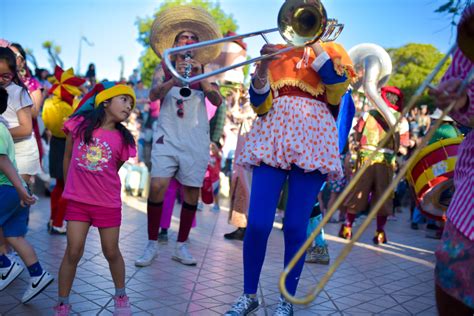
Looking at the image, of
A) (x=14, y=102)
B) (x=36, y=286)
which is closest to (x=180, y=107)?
(x=14, y=102)

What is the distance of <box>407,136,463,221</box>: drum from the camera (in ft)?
15.1

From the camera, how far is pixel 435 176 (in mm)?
4816

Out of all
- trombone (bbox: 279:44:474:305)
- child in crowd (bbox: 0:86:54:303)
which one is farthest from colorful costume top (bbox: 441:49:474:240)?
child in crowd (bbox: 0:86:54:303)

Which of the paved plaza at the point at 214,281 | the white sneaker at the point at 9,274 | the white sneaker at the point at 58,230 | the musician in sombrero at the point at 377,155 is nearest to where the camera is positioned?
the paved plaza at the point at 214,281

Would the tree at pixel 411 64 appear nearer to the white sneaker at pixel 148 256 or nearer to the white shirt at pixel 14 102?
the white sneaker at pixel 148 256

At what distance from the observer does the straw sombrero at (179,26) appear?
17.8 feet

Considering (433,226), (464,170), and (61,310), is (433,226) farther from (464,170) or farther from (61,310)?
(464,170)

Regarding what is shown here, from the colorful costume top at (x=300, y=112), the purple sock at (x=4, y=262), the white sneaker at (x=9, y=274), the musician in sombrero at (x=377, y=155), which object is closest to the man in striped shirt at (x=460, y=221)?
the colorful costume top at (x=300, y=112)

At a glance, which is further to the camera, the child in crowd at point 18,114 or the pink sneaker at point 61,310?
the child in crowd at point 18,114

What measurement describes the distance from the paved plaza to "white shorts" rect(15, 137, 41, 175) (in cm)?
86

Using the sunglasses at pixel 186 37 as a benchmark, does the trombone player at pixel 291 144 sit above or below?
below

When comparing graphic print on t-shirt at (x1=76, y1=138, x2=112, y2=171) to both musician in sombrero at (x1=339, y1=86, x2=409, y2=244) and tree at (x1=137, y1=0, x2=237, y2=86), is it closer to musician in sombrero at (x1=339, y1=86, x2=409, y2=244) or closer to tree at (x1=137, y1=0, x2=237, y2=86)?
musician in sombrero at (x1=339, y1=86, x2=409, y2=244)

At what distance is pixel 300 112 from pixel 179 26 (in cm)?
219

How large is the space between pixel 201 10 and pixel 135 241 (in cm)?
270
